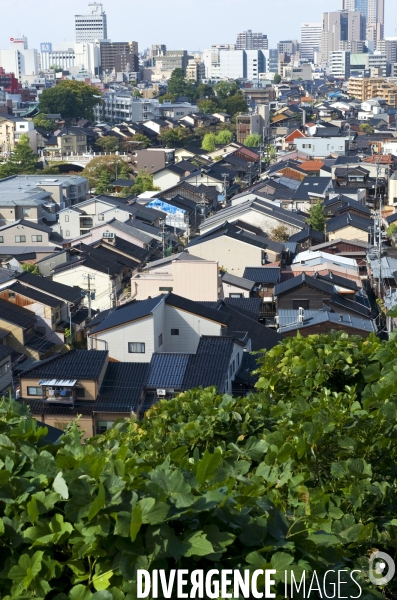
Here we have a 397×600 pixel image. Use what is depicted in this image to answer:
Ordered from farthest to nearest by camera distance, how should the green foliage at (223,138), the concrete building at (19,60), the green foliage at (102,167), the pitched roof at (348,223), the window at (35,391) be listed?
1. the concrete building at (19,60)
2. the green foliage at (223,138)
3. the green foliage at (102,167)
4. the pitched roof at (348,223)
5. the window at (35,391)

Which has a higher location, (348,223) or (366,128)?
(366,128)

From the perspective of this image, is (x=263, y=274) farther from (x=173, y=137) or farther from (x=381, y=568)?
(x=173, y=137)

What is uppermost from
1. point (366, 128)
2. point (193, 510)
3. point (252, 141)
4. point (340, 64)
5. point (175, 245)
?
point (340, 64)

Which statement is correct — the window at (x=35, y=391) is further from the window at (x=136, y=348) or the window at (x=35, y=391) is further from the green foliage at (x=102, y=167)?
the green foliage at (x=102, y=167)

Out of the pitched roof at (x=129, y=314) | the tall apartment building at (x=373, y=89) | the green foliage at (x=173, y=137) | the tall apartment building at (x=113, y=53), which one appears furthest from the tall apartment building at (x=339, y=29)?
the pitched roof at (x=129, y=314)

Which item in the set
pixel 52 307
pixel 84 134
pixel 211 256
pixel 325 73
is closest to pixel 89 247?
pixel 211 256

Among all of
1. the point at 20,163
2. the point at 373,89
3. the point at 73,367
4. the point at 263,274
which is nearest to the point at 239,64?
the point at 373,89
